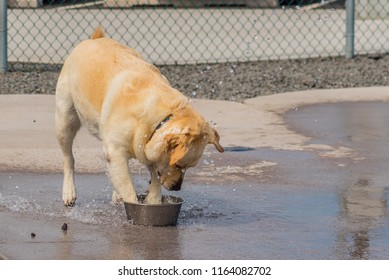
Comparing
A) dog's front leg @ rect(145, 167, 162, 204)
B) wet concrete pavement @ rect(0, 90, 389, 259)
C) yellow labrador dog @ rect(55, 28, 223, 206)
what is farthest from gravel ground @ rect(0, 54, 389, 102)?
dog's front leg @ rect(145, 167, 162, 204)

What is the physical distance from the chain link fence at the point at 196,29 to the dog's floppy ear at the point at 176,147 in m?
6.27

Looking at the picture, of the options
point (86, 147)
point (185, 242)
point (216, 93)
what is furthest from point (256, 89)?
point (185, 242)

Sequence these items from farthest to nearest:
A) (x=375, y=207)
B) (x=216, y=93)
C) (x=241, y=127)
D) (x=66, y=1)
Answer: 1. (x=66, y=1)
2. (x=216, y=93)
3. (x=241, y=127)
4. (x=375, y=207)

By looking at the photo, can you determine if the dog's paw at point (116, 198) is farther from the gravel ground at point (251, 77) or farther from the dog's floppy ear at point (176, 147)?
the gravel ground at point (251, 77)

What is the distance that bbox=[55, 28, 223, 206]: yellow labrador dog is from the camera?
18.8ft

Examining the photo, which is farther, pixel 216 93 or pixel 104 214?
pixel 216 93

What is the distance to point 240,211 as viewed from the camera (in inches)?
253

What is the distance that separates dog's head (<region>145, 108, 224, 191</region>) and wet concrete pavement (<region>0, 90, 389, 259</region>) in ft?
1.06

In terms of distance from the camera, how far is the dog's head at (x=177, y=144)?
566 centimetres

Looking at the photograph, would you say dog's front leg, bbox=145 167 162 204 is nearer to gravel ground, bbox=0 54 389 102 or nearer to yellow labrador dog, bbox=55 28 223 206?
yellow labrador dog, bbox=55 28 223 206

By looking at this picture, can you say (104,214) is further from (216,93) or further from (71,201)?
(216,93)

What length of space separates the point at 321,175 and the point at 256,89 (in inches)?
142

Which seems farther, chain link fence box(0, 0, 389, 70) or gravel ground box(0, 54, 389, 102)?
chain link fence box(0, 0, 389, 70)

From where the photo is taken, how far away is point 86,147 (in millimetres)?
8164
